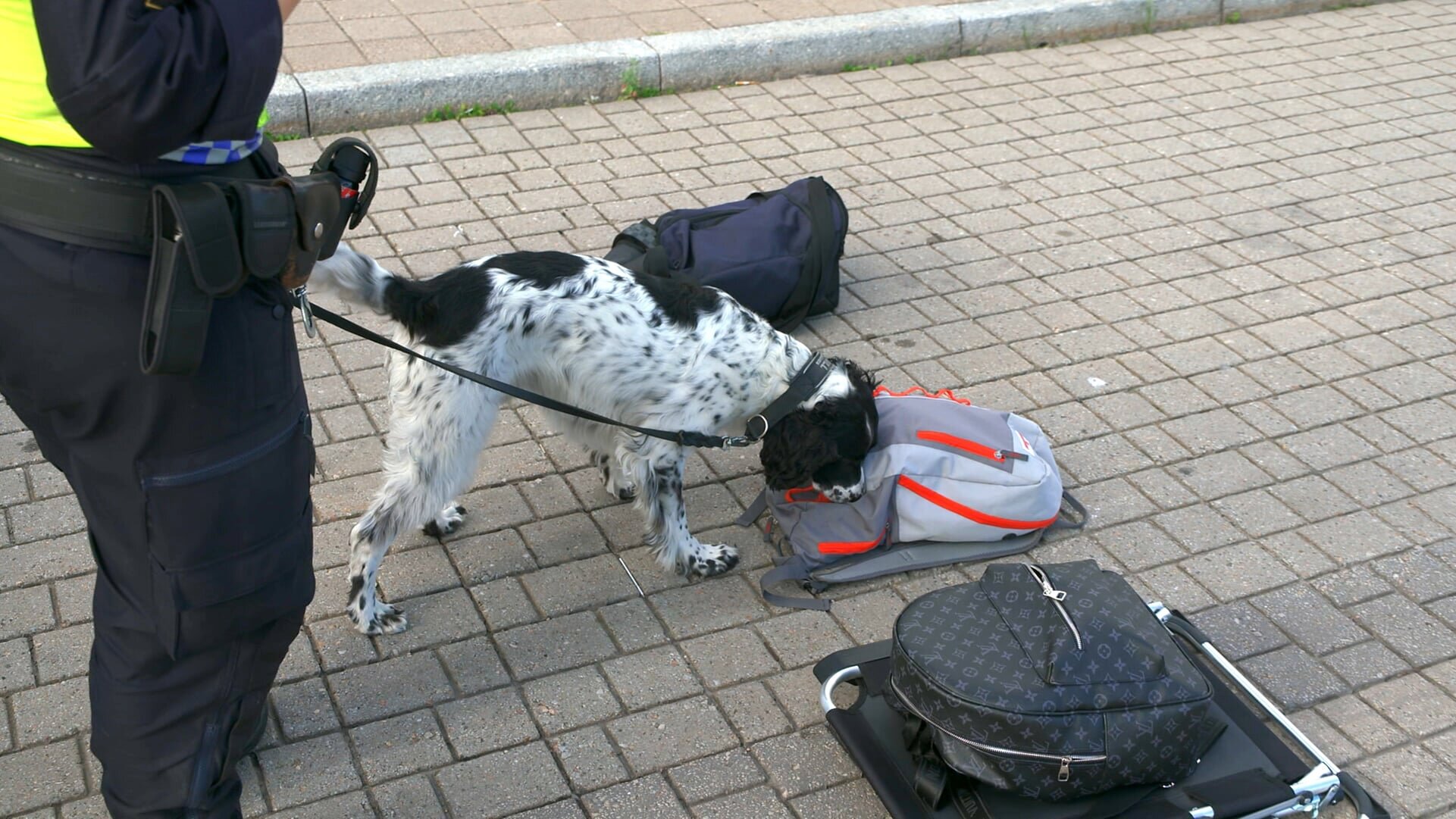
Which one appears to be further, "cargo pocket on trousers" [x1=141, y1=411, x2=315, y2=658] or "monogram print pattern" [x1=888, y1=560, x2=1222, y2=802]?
"monogram print pattern" [x1=888, y1=560, x2=1222, y2=802]

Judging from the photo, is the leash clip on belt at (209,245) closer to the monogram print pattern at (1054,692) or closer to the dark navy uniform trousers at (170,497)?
the dark navy uniform trousers at (170,497)

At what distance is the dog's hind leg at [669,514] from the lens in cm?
399

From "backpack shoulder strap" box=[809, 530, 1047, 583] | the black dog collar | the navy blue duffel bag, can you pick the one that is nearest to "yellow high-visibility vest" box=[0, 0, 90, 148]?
the black dog collar

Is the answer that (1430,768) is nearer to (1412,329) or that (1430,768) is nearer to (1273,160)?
(1412,329)

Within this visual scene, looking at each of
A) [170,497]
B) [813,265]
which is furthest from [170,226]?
[813,265]

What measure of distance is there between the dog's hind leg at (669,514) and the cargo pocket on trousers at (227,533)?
1492 millimetres

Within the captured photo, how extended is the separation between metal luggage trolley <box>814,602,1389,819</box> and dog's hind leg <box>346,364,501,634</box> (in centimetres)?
124

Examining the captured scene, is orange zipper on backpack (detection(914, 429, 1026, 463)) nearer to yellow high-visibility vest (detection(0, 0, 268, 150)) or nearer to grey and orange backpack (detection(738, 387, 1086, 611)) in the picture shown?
grey and orange backpack (detection(738, 387, 1086, 611))

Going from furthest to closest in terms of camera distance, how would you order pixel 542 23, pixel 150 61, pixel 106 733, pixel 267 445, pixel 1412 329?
pixel 542 23, pixel 1412 329, pixel 106 733, pixel 267 445, pixel 150 61

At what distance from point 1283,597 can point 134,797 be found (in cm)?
341

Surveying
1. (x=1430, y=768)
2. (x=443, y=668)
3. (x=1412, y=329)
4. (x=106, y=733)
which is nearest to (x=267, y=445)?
(x=106, y=733)

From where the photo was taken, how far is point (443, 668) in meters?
3.62

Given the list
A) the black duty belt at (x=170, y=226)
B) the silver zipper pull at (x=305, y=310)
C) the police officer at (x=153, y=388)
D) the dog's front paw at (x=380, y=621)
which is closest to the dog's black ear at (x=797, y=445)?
the dog's front paw at (x=380, y=621)

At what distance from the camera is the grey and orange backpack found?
13.3ft
